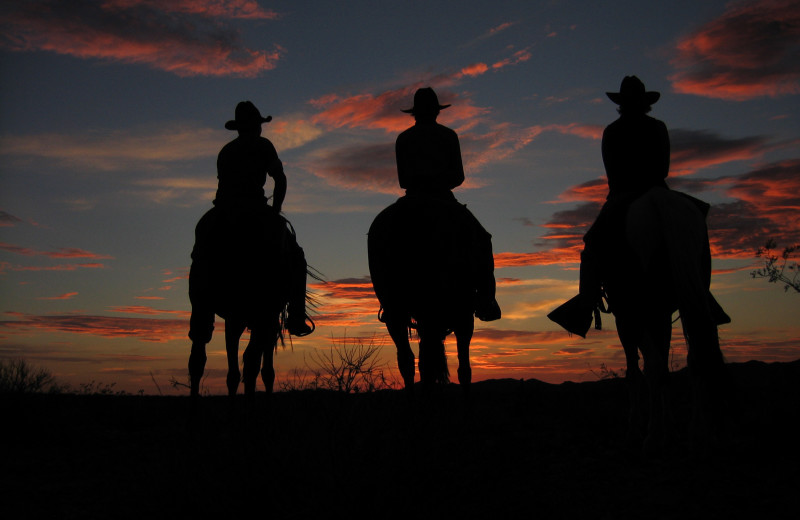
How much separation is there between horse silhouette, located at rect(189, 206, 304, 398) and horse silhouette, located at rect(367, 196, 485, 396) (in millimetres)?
1159

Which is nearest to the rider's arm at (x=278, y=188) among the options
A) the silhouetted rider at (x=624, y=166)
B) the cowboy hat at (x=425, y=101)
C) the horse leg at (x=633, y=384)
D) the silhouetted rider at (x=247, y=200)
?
the silhouetted rider at (x=247, y=200)

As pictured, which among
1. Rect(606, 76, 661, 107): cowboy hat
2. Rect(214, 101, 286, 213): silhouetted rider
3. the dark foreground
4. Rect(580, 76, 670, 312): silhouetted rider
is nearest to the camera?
the dark foreground

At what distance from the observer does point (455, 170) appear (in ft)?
26.5

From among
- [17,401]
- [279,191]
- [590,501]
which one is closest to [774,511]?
[590,501]

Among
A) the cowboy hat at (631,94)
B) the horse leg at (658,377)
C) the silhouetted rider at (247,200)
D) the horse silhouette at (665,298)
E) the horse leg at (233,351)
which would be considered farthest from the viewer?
the horse leg at (233,351)

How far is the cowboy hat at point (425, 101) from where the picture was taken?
811 centimetres

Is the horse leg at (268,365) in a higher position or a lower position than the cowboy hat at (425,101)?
lower

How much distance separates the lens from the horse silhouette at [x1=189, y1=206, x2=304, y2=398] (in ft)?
25.5

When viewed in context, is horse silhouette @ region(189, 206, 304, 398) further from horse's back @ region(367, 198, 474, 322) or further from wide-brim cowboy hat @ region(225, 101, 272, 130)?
horse's back @ region(367, 198, 474, 322)

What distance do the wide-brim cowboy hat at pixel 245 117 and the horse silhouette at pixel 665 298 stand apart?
4338 millimetres

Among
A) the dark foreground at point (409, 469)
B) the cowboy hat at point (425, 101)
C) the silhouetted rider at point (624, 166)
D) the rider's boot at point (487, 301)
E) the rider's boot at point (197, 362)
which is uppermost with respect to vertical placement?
the cowboy hat at point (425, 101)

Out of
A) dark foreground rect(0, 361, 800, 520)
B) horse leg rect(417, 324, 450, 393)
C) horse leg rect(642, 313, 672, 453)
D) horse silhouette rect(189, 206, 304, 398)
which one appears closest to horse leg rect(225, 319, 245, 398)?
horse silhouette rect(189, 206, 304, 398)

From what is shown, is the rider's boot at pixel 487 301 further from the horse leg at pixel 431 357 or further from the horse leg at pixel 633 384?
the horse leg at pixel 633 384

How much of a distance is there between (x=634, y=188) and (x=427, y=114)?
2.63 meters
